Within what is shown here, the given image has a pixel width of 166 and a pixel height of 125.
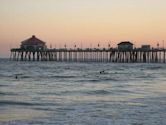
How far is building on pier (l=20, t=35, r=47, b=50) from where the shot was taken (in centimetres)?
12418

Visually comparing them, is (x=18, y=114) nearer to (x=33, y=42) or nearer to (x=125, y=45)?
(x=125, y=45)

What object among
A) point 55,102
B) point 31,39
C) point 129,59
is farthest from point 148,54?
point 55,102

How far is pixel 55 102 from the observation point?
70.4 feet

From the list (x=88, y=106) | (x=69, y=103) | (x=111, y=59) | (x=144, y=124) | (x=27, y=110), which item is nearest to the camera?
(x=144, y=124)

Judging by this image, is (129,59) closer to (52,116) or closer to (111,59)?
(111,59)

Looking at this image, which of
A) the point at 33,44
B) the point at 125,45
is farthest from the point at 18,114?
the point at 33,44

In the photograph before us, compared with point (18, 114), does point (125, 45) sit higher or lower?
higher

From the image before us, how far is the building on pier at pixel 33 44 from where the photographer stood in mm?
124175

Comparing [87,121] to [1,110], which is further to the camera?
[1,110]

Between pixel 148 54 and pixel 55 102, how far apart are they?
84.9m

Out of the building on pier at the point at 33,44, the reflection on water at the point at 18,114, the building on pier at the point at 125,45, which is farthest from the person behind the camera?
the building on pier at the point at 33,44

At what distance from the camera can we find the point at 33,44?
4904 inches

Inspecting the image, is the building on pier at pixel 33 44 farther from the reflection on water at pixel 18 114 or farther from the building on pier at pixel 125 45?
the reflection on water at pixel 18 114

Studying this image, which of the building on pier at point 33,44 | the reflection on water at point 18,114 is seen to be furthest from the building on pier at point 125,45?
the reflection on water at point 18,114
